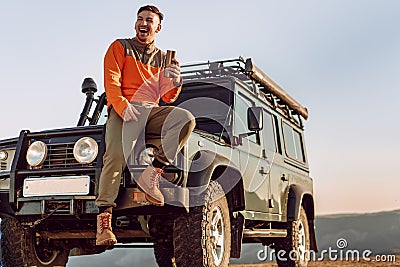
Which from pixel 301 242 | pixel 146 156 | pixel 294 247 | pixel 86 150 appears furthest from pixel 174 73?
pixel 301 242

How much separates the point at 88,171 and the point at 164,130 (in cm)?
78

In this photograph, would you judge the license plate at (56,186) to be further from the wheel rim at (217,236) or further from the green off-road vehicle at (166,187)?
the wheel rim at (217,236)

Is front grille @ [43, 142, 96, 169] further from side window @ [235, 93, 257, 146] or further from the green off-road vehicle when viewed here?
side window @ [235, 93, 257, 146]

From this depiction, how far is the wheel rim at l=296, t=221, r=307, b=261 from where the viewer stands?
9.13 metres

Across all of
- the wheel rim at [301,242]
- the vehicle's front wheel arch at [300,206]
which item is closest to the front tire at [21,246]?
the vehicle's front wheel arch at [300,206]

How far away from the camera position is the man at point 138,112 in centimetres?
482

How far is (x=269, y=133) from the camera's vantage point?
8234 mm

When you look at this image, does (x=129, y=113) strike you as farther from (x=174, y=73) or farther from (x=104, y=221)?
(x=104, y=221)

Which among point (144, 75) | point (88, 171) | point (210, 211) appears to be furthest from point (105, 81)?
point (210, 211)

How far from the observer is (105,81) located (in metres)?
4.92

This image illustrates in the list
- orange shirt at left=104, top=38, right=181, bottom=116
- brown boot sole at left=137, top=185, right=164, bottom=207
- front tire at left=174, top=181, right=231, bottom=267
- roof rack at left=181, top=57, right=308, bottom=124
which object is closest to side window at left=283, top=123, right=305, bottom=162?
roof rack at left=181, top=57, right=308, bottom=124

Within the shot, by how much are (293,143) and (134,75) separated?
212 inches

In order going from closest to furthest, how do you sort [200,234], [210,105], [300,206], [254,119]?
[200,234] → [254,119] → [210,105] → [300,206]

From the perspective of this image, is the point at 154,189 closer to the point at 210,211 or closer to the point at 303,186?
the point at 210,211
